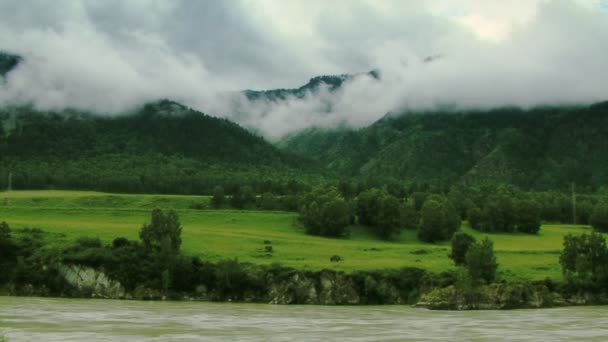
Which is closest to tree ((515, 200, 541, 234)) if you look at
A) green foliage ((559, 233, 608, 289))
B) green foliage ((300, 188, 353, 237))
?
green foliage ((300, 188, 353, 237))

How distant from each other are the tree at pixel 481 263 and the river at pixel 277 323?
12.3m

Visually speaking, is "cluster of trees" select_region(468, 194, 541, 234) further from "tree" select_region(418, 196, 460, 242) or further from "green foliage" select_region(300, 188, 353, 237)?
"green foliage" select_region(300, 188, 353, 237)

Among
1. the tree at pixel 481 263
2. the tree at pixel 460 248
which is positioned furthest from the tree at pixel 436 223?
the tree at pixel 481 263

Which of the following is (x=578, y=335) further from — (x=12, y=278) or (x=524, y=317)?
(x=12, y=278)

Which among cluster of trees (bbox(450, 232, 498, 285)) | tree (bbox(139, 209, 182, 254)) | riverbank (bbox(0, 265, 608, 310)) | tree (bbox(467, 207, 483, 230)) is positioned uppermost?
tree (bbox(467, 207, 483, 230))

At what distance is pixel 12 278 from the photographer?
110 metres

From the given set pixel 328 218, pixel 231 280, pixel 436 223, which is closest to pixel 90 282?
pixel 231 280

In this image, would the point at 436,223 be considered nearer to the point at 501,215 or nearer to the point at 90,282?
the point at 501,215

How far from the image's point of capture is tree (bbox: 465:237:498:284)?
102625 millimetres

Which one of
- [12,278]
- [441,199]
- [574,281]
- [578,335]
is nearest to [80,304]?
[12,278]

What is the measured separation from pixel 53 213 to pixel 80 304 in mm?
71267

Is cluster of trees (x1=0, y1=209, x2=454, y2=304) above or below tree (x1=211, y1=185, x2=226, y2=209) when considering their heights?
below

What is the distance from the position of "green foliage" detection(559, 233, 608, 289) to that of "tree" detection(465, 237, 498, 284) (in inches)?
417

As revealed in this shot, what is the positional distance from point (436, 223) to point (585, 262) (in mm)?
47664
